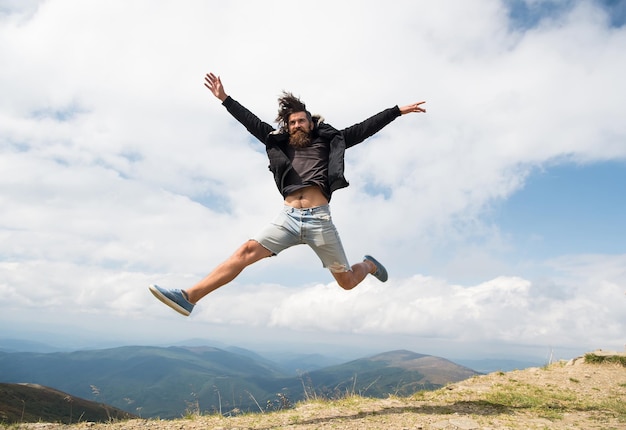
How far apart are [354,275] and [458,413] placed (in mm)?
2424

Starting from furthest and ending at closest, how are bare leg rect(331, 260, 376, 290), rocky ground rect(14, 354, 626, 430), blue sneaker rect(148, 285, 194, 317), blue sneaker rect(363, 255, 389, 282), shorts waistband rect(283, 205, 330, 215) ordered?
1. blue sneaker rect(363, 255, 389, 282)
2. bare leg rect(331, 260, 376, 290)
3. shorts waistband rect(283, 205, 330, 215)
4. rocky ground rect(14, 354, 626, 430)
5. blue sneaker rect(148, 285, 194, 317)

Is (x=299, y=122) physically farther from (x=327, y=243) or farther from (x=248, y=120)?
(x=327, y=243)

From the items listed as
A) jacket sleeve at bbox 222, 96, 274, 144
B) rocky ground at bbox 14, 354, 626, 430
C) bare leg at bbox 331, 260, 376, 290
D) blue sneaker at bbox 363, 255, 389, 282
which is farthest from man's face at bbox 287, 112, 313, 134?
rocky ground at bbox 14, 354, 626, 430

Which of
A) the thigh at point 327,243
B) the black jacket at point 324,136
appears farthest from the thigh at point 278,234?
the black jacket at point 324,136

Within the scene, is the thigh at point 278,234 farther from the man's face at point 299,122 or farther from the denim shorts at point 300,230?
the man's face at point 299,122

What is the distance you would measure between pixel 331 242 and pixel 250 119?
2.21 meters

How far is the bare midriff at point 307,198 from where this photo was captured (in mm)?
5648

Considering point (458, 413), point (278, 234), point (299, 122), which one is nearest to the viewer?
point (278, 234)

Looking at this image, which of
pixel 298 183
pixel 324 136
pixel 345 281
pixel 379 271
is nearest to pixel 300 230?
pixel 298 183

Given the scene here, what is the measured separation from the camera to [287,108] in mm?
6363

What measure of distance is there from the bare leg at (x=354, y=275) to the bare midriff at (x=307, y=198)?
3.72ft

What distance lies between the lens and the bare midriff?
5648 millimetres

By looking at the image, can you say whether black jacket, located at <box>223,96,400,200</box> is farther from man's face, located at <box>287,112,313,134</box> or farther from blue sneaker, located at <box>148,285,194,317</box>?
blue sneaker, located at <box>148,285,194,317</box>

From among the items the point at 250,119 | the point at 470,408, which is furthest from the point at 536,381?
the point at 250,119
